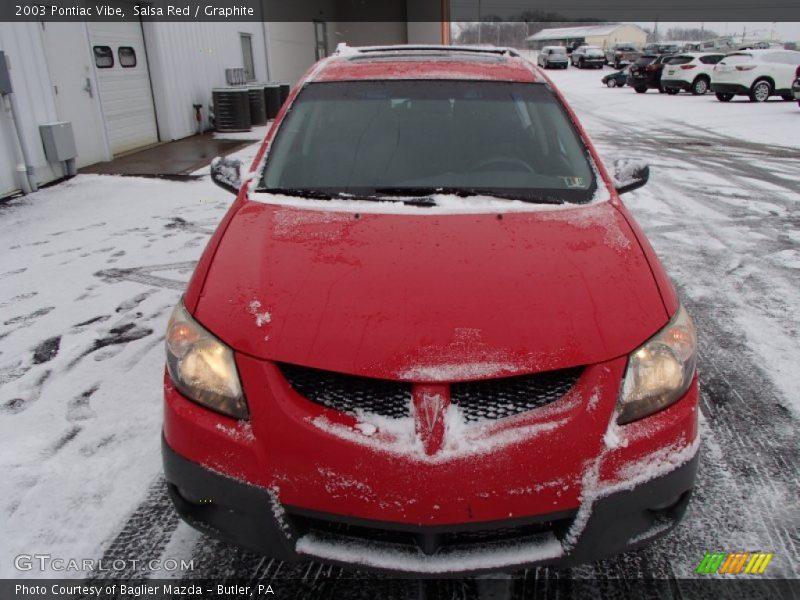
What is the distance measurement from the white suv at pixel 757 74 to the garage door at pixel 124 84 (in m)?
17.7

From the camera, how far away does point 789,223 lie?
20.6 ft

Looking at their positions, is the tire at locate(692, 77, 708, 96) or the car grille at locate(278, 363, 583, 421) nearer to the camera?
the car grille at locate(278, 363, 583, 421)

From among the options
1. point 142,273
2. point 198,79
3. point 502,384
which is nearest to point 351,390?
point 502,384

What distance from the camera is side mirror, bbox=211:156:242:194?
306cm

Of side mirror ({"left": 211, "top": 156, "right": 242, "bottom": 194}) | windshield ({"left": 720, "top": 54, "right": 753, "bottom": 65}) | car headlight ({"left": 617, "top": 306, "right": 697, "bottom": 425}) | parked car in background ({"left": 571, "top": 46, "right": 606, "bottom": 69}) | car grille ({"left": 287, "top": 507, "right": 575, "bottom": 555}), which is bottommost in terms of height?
car grille ({"left": 287, "top": 507, "right": 575, "bottom": 555})

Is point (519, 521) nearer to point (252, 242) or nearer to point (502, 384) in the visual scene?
point (502, 384)

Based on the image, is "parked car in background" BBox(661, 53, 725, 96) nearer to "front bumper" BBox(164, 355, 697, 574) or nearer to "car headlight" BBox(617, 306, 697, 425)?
"car headlight" BBox(617, 306, 697, 425)

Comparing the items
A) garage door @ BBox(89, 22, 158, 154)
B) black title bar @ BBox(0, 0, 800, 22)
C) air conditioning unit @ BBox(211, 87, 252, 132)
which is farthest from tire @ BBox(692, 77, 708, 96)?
garage door @ BBox(89, 22, 158, 154)

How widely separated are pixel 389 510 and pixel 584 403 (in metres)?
0.62

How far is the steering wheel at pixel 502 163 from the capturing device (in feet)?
9.45

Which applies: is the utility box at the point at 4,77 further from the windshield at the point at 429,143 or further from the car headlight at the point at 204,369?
the car headlight at the point at 204,369

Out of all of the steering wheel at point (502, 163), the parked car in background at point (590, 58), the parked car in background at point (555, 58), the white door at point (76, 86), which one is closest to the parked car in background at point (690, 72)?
the white door at point (76, 86)

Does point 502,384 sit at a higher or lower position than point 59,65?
lower

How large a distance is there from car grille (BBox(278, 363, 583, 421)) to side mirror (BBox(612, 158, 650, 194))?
1.57 metres
